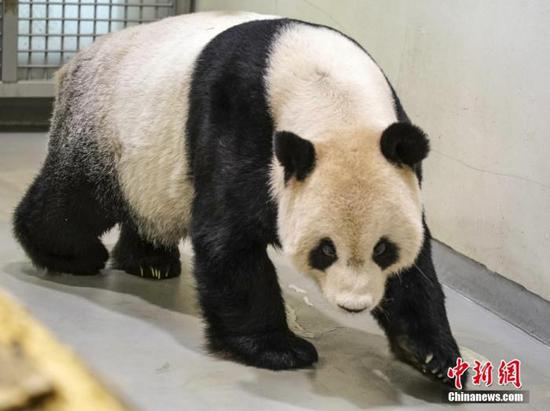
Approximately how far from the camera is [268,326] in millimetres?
4215

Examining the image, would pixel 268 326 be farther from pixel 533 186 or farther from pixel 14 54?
pixel 14 54

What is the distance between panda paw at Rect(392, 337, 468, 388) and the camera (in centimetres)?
413

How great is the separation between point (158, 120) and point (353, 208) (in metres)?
1.37

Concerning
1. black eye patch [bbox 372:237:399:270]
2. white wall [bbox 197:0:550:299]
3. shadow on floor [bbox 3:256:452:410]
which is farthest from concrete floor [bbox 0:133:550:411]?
black eye patch [bbox 372:237:399:270]

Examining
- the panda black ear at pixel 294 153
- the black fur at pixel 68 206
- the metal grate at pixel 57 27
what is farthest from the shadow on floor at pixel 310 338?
the metal grate at pixel 57 27

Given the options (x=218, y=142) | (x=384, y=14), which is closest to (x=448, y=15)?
(x=384, y=14)

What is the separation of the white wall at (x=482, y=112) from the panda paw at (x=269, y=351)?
1369 mm

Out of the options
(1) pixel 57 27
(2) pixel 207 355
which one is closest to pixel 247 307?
(2) pixel 207 355

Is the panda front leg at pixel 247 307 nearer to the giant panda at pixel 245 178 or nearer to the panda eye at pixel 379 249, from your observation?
the giant panda at pixel 245 178

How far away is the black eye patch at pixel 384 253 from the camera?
145 inches

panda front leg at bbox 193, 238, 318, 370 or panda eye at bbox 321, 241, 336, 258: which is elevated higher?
panda eye at bbox 321, 241, 336, 258

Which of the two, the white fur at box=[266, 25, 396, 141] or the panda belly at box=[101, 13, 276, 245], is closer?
the white fur at box=[266, 25, 396, 141]

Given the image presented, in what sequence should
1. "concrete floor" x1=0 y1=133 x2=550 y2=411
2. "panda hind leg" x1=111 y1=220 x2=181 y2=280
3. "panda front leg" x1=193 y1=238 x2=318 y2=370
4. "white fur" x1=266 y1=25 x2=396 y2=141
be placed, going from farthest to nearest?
"panda hind leg" x1=111 y1=220 x2=181 y2=280 < "panda front leg" x1=193 y1=238 x2=318 y2=370 < "concrete floor" x1=0 y1=133 x2=550 y2=411 < "white fur" x1=266 y1=25 x2=396 y2=141

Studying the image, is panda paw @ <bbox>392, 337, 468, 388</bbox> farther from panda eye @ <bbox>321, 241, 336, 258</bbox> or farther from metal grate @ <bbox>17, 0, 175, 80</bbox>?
metal grate @ <bbox>17, 0, 175, 80</bbox>
